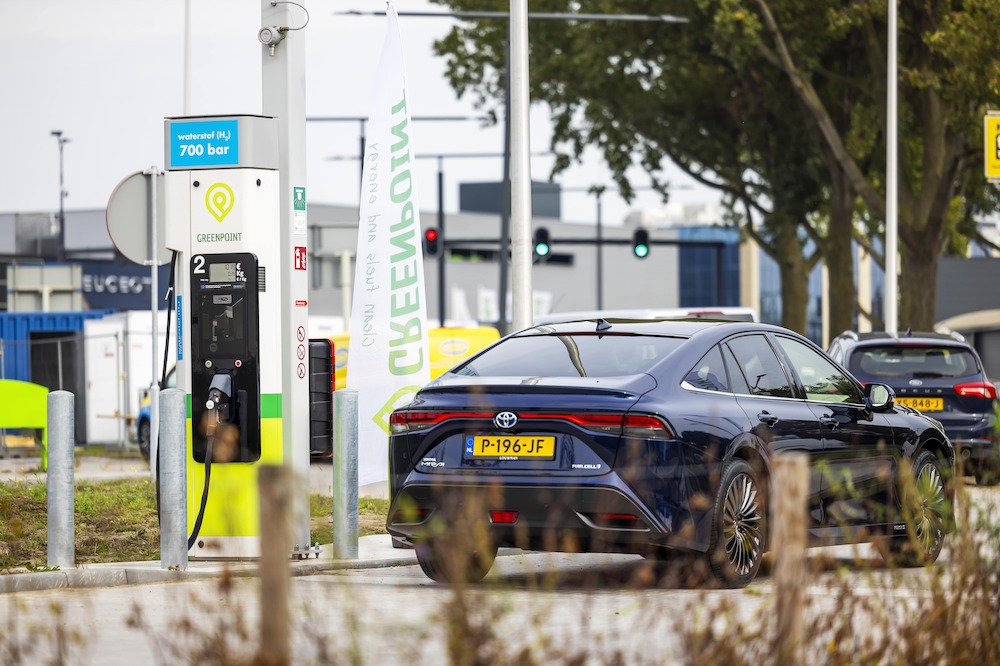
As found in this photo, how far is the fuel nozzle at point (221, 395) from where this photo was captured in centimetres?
1031

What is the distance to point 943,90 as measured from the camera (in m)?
26.6

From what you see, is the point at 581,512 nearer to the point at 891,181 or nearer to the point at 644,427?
the point at 644,427

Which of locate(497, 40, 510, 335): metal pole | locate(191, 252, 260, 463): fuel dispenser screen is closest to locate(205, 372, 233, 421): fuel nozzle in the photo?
locate(191, 252, 260, 463): fuel dispenser screen

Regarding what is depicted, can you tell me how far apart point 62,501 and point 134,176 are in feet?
11.4

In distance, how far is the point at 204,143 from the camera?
34.4ft

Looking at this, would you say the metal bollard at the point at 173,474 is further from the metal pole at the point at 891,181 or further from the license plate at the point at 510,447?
the metal pole at the point at 891,181

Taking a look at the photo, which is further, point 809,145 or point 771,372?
point 809,145

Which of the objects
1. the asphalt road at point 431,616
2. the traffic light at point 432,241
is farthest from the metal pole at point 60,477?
the traffic light at point 432,241

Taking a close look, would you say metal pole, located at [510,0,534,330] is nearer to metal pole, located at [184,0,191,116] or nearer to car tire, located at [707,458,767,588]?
car tire, located at [707,458,767,588]

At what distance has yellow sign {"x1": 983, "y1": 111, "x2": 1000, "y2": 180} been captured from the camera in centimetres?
1781

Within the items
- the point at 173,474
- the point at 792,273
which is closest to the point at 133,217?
the point at 173,474

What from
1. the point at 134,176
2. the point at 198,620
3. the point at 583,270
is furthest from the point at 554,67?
Answer: the point at 583,270

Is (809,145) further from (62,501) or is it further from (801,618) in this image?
(801,618)

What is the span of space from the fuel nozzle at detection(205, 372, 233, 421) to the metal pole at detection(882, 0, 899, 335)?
60.0ft
